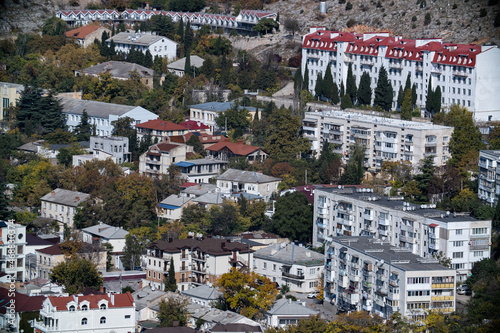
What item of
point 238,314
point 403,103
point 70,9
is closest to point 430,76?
point 403,103

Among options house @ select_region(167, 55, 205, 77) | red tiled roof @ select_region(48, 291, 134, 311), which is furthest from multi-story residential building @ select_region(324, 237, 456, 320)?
house @ select_region(167, 55, 205, 77)

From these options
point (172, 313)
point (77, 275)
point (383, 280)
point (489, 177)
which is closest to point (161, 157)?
point (77, 275)

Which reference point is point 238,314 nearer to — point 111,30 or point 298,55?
point 298,55

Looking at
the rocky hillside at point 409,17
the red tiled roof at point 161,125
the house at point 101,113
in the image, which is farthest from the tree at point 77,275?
the rocky hillside at point 409,17

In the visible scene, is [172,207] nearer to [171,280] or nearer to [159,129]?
[171,280]

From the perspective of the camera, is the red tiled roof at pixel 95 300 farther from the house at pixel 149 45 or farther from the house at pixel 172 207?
the house at pixel 149 45

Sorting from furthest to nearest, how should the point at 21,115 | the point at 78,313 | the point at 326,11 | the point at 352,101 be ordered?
the point at 326,11 → the point at 21,115 → the point at 352,101 → the point at 78,313
